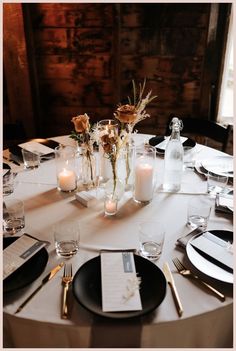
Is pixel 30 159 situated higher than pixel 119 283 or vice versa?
pixel 30 159

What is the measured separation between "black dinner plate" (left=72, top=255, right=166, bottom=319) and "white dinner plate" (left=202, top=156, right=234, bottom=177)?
0.77 meters

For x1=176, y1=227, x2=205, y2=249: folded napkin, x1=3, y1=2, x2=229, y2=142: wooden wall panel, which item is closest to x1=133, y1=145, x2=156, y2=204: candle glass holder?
x1=176, y1=227, x2=205, y2=249: folded napkin

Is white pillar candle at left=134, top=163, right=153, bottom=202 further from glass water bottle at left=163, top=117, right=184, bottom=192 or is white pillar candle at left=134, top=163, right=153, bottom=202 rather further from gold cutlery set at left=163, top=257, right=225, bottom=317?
gold cutlery set at left=163, top=257, right=225, bottom=317

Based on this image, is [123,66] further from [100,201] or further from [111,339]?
[111,339]

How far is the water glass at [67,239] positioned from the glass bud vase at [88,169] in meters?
0.40

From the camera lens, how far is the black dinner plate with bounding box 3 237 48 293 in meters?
0.88

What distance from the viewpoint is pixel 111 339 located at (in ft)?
2.62

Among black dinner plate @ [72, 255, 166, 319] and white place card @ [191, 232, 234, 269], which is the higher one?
white place card @ [191, 232, 234, 269]

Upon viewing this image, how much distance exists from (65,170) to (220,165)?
0.80 metres

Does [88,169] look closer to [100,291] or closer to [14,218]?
[14,218]

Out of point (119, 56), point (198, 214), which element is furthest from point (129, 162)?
point (119, 56)

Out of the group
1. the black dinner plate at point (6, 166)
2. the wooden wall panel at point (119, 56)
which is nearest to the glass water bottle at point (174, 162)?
the black dinner plate at point (6, 166)

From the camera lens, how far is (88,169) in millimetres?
1425

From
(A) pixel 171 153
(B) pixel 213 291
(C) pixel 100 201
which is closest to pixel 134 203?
(C) pixel 100 201
